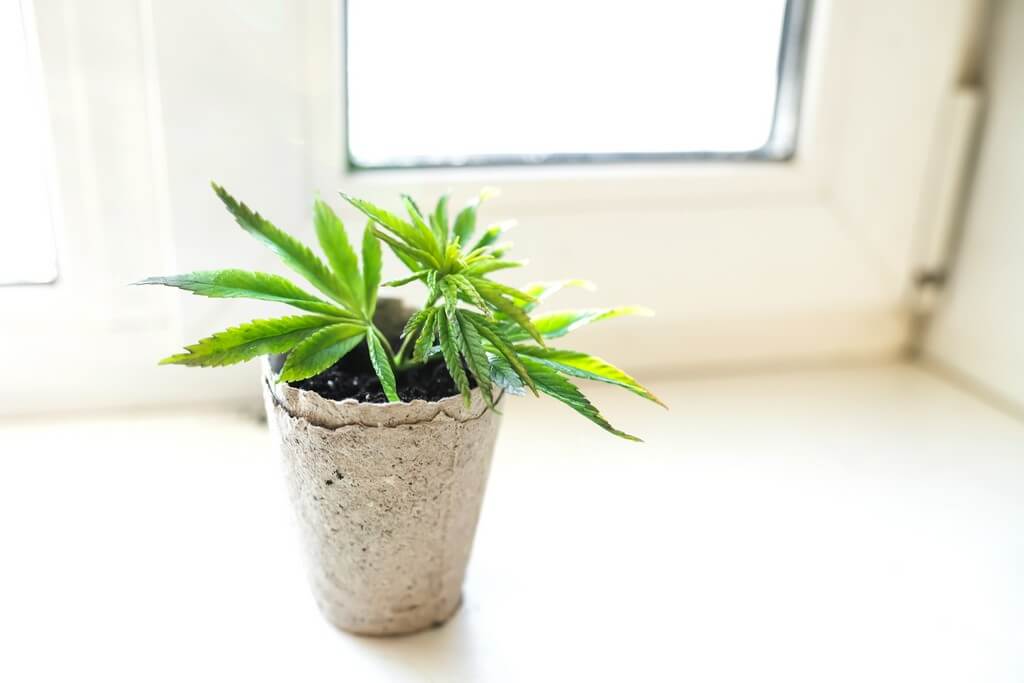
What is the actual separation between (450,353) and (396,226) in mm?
60

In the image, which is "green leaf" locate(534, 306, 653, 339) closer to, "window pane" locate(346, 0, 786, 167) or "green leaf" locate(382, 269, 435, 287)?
"green leaf" locate(382, 269, 435, 287)

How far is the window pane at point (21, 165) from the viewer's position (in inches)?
21.4

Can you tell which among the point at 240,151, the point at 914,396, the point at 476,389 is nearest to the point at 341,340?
the point at 476,389

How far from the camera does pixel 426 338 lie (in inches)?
15.9

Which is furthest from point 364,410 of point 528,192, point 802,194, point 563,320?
point 802,194

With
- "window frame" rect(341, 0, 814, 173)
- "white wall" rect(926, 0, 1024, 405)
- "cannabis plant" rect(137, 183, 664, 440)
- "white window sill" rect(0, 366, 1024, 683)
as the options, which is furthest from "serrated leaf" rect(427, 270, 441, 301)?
"white wall" rect(926, 0, 1024, 405)

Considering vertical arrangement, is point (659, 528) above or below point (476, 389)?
below

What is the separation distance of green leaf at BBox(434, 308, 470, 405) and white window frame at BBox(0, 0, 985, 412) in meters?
0.24

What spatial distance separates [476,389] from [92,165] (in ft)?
0.97

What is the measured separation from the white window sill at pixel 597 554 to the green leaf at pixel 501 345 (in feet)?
0.44

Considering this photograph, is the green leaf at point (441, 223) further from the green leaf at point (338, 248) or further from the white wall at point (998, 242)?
the white wall at point (998, 242)

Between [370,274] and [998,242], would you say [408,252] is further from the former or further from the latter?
[998,242]

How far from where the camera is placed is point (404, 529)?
17.4 inches

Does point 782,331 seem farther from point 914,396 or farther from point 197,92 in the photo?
point 197,92
